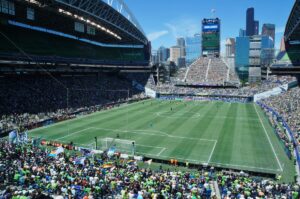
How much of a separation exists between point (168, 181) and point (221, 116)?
37.9 m

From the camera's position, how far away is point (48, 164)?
2158cm

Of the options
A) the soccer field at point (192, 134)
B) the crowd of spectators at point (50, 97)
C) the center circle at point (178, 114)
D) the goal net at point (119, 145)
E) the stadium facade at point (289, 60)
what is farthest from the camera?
the stadium facade at point (289, 60)

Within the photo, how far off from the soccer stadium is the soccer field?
5.7 inches

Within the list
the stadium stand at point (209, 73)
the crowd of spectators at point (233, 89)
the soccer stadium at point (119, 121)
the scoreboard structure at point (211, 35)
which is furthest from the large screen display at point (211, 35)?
the crowd of spectators at point (233, 89)

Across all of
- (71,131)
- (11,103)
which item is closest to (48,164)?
(71,131)

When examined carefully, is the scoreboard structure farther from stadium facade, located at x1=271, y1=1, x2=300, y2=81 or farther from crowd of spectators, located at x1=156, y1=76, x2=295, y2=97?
crowd of spectators, located at x1=156, y1=76, x2=295, y2=97

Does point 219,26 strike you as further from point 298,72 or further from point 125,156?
point 125,156

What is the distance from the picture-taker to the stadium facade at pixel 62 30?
2096 inches

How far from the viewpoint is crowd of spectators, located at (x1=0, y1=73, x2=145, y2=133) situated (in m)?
45.4

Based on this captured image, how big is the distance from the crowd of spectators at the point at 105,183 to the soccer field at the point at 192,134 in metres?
7.40

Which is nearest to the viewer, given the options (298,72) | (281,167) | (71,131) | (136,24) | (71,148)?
(281,167)

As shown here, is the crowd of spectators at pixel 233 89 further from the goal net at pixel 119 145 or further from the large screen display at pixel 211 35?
the goal net at pixel 119 145

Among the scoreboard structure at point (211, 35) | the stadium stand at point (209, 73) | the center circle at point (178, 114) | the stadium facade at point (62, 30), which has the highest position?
the scoreboard structure at point (211, 35)

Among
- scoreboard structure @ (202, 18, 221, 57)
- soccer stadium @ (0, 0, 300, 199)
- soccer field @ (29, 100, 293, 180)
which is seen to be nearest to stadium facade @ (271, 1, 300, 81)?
soccer stadium @ (0, 0, 300, 199)
